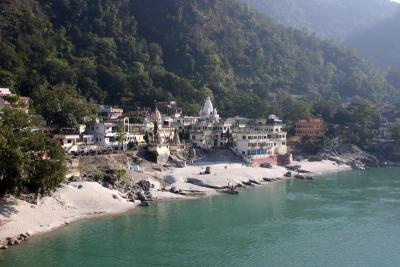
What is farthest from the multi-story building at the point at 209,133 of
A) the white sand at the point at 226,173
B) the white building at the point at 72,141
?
the white building at the point at 72,141

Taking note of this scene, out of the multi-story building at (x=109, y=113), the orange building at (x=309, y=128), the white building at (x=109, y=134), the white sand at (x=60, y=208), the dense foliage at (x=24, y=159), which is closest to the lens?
the white sand at (x=60, y=208)

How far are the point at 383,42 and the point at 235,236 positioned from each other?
540ft

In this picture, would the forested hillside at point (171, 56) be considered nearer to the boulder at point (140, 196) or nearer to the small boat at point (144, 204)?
the boulder at point (140, 196)

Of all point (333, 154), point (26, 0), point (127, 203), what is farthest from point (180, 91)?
point (127, 203)

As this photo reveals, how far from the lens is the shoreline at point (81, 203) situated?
32781mm

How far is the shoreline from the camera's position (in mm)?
32781

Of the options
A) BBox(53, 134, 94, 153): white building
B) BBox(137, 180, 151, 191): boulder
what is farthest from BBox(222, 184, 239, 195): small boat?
BBox(53, 134, 94, 153): white building

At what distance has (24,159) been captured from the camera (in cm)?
3356

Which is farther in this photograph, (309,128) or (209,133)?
(309,128)

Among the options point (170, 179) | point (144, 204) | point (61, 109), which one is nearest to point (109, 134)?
point (61, 109)

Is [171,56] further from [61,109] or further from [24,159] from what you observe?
[24,159]

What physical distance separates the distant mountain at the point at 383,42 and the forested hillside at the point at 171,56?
34.3m

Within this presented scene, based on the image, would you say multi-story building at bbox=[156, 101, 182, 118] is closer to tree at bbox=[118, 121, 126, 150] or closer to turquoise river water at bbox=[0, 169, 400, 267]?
tree at bbox=[118, 121, 126, 150]

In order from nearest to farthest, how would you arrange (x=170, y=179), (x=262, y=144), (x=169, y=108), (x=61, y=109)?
(x=170, y=179) → (x=61, y=109) → (x=262, y=144) → (x=169, y=108)
